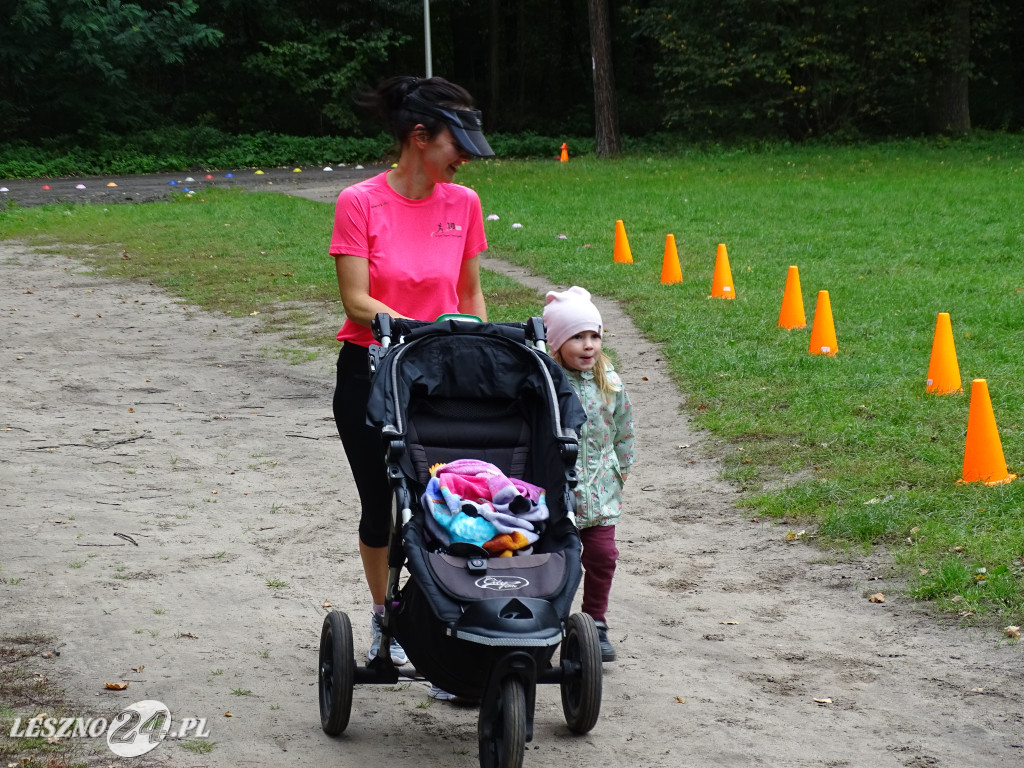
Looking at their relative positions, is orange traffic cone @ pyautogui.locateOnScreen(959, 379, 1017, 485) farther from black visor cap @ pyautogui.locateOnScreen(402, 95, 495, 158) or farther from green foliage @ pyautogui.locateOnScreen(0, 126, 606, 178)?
green foliage @ pyautogui.locateOnScreen(0, 126, 606, 178)

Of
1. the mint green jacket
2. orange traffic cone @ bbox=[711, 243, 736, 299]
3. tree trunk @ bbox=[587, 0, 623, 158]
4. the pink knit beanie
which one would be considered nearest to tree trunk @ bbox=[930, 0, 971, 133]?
tree trunk @ bbox=[587, 0, 623, 158]

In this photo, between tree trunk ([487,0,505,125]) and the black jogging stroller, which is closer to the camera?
the black jogging stroller

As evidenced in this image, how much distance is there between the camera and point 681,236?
17250 millimetres

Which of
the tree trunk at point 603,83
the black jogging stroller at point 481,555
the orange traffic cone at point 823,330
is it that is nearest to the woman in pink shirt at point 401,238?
the black jogging stroller at point 481,555

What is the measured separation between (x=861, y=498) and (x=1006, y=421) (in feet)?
5.47

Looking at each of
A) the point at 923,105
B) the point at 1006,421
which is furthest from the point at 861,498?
the point at 923,105

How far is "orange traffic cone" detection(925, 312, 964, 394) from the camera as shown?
8617 millimetres

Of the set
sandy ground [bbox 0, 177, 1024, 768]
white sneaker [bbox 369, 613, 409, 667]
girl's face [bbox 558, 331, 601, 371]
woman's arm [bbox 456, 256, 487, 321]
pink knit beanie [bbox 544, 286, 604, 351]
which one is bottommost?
sandy ground [bbox 0, 177, 1024, 768]

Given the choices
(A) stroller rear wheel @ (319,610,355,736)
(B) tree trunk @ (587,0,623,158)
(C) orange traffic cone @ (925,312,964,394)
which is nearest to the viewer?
(A) stroller rear wheel @ (319,610,355,736)

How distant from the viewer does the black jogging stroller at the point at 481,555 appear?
3576 mm

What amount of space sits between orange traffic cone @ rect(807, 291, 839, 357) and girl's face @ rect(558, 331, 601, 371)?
5.60 m

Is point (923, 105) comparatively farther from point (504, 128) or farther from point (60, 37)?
point (60, 37)

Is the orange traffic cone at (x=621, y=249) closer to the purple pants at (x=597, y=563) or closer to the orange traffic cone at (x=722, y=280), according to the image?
the orange traffic cone at (x=722, y=280)

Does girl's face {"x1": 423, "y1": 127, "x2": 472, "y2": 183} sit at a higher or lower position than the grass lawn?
higher
